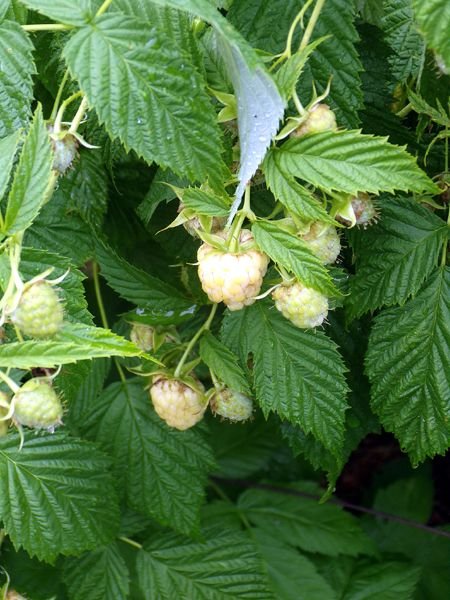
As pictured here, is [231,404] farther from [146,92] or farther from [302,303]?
[146,92]

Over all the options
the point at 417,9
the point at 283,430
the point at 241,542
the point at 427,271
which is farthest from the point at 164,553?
the point at 417,9

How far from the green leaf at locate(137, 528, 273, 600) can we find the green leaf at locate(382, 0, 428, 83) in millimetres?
902

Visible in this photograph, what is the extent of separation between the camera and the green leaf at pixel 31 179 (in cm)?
90

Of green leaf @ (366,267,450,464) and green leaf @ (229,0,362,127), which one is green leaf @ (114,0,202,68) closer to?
green leaf @ (229,0,362,127)

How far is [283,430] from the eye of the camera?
1352mm

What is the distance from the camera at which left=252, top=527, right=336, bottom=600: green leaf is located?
1.74 meters

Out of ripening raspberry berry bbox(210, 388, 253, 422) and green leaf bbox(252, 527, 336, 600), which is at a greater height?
ripening raspberry berry bbox(210, 388, 253, 422)

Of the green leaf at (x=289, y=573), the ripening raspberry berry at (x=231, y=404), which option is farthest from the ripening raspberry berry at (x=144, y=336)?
the green leaf at (x=289, y=573)

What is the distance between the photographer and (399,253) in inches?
45.1

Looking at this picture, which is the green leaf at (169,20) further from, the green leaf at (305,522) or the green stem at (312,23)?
the green leaf at (305,522)

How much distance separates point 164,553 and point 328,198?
0.85 meters

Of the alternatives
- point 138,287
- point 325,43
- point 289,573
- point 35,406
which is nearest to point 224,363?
point 138,287

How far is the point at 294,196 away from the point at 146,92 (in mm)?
194

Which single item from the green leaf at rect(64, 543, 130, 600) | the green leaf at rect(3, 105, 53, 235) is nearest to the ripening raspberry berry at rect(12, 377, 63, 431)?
the green leaf at rect(3, 105, 53, 235)
